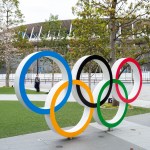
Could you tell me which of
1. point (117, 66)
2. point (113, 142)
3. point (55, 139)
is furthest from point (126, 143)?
point (117, 66)

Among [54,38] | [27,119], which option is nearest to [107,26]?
[27,119]

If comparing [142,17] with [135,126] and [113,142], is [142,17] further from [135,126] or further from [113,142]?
[113,142]

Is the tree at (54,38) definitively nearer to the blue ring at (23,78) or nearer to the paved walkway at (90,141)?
the paved walkway at (90,141)

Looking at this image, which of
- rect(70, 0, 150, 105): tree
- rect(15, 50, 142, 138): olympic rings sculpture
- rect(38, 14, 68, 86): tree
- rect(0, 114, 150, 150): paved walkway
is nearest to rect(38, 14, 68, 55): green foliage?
rect(38, 14, 68, 86): tree

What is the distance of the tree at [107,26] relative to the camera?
15.0 meters

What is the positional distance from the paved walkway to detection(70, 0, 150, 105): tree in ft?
21.1

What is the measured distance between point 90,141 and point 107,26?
1013 centimetres

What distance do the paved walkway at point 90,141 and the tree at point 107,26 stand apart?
6431 mm

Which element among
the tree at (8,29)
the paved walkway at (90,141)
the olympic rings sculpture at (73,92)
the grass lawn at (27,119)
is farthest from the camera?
the tree at (8,29)

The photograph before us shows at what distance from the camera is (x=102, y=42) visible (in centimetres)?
1667

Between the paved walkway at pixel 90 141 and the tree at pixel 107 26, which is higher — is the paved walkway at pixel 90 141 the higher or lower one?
the lower one

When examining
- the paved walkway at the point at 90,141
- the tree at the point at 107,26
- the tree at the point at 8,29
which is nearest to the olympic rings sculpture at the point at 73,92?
the paved walkway at the point at 90,141

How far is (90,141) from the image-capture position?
27.1 ft

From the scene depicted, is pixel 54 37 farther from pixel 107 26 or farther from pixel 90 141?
pixel 90 141
